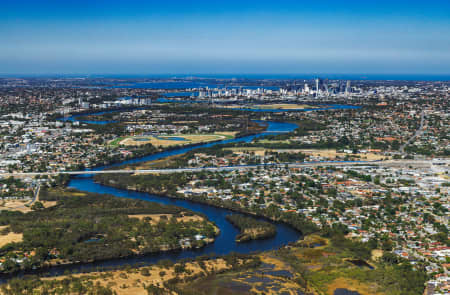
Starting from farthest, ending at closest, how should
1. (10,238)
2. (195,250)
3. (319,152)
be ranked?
(319,152) < (195,250) < (10,238)

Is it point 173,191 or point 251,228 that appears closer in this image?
point 251,228

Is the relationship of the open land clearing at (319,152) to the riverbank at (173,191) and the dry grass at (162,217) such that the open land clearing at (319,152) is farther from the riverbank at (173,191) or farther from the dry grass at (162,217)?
the dry grass at (162,217)

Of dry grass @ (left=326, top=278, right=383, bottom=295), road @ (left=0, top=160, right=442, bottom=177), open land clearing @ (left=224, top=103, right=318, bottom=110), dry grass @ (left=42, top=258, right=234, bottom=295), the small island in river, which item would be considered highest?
open land clearing @ (left=224, top=103, right=318, bottom=110)

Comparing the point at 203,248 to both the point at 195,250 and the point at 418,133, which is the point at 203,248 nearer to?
the point at 195,250

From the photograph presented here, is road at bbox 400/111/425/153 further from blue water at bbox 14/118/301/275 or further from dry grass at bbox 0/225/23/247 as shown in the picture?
dry grass at bbox 0/225/23/247

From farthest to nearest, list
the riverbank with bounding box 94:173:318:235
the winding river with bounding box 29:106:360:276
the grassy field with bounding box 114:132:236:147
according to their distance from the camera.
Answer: the grassy field with bounding box 114:132:236:147
the riverbank with bounding box 94:173:318:235
the winding river with bounding box 29:106:360:276

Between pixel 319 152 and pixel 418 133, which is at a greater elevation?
pixel 418 133

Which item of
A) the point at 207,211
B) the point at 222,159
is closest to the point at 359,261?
the point at 207,211

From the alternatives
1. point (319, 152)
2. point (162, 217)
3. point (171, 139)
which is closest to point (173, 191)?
point (162, 217)

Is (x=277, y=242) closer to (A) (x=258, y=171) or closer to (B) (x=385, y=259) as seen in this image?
(B) (x=385, y=259)

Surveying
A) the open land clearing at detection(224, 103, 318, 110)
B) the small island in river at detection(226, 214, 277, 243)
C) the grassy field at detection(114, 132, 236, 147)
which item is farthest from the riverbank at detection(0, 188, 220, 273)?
the open land clearing at detection(224, 103, 318, 110)

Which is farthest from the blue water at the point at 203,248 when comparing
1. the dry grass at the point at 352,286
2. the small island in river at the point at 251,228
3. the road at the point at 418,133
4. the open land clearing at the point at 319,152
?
the road at the point at 418,133
